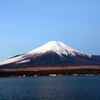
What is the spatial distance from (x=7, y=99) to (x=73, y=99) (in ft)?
42.3

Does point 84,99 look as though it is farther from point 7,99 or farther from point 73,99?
point 7,99

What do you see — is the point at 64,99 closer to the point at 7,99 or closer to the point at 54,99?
the point at 54,99

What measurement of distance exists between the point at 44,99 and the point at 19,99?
4.84m

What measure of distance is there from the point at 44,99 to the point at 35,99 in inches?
68.1

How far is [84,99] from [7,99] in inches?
587

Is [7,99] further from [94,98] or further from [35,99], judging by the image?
[94,98]

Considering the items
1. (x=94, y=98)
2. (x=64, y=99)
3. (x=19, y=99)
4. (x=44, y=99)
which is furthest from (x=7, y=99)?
(x=94, y=98)

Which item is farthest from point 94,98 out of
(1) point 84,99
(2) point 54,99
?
(2) point 54,99

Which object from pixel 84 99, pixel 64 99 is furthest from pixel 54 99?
pixel 84 99

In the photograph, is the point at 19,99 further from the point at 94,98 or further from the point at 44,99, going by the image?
the point at 94,98

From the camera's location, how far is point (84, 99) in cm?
6053

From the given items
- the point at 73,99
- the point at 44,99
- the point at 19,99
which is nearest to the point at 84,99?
the point at 73,99

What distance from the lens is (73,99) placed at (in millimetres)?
60781

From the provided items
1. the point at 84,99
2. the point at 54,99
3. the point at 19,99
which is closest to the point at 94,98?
the point at 84,99
